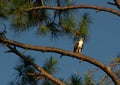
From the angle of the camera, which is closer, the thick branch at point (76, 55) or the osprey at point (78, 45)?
the thick branch at point (76, 55)

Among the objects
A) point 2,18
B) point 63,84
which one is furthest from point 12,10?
point 63,84

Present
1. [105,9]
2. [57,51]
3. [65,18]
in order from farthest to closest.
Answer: [65,18]
[105,9]
[57,51]

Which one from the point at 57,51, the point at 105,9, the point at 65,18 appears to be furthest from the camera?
the point at 65,18

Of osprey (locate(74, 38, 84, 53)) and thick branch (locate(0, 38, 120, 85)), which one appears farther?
osprey (locate(74, 38, 84, 53))

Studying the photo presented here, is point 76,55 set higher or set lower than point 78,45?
higher

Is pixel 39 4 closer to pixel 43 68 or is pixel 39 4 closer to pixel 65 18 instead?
pixel 65 18

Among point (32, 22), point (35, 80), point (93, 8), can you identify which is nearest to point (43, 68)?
point (35, 80)

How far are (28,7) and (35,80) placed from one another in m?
0.63

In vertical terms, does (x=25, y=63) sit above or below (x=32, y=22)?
below

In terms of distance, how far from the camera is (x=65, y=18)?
4223 millimetres

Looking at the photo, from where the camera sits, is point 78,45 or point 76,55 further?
point 78,45

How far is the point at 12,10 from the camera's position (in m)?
4.03

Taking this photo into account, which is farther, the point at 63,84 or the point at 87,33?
the point at 87,33

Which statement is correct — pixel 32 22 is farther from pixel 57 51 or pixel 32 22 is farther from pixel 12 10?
pixel 57 51
